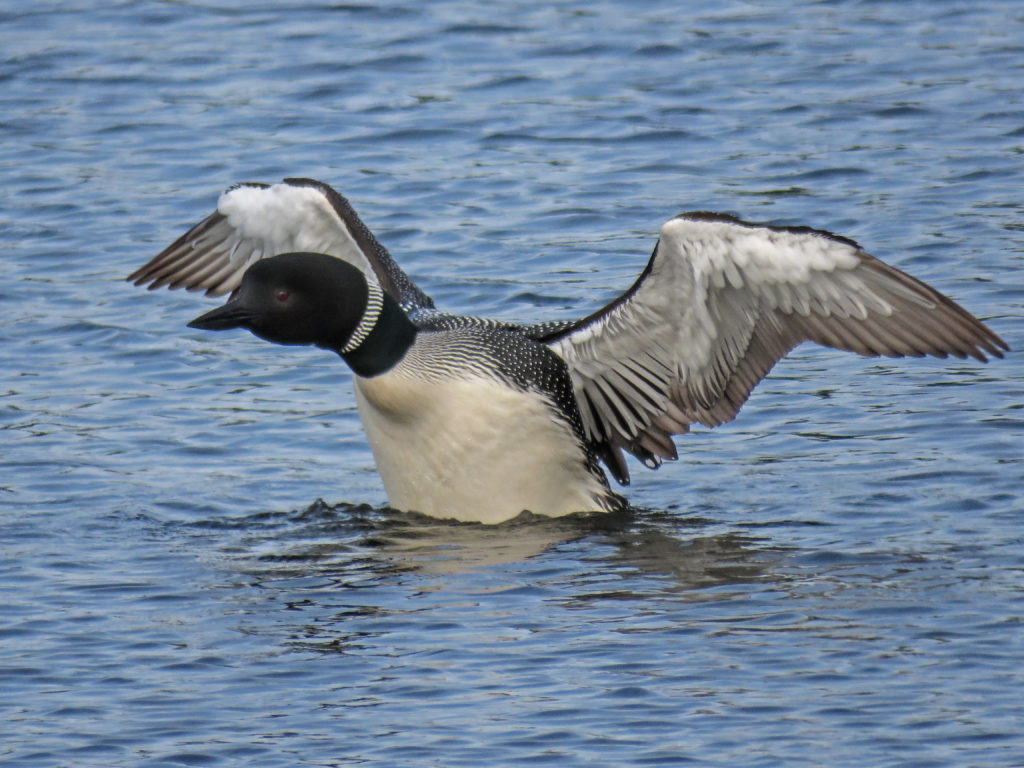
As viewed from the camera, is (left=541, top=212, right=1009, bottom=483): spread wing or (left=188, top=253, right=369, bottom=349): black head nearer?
(left=541, top=212, right=1009, bottom=483): spread wing

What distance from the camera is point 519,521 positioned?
8227 millimetres

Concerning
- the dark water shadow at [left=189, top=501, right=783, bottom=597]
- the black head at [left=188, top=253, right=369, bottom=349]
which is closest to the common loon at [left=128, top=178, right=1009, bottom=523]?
the black head at [left=188, top=253, right=369, bottom=349]

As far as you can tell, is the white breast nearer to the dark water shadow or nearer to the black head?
the dark water shadow

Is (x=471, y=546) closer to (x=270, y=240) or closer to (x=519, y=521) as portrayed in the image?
(x=519, y=521)

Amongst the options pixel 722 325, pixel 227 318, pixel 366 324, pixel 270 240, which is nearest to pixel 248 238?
pixel 270 240

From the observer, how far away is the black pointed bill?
24.8 ft

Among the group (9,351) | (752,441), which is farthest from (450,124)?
(752,441)

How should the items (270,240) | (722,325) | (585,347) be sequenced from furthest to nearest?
(270,240), (585,347), (722,325)

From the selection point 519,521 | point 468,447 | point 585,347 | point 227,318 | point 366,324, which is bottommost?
point 519,521

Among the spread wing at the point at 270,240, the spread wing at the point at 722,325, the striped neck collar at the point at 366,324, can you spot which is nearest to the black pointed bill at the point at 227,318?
the striped neck collar at the point at 366,324

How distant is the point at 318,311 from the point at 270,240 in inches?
59.5

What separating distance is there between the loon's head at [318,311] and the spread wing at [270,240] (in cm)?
65

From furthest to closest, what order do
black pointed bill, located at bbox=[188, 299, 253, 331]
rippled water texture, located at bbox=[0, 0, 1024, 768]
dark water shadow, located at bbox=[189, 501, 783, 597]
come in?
black pointed bill, located at bbox=[188, 299, 253, 331] < dark water shadow, located at bbox=[189, 501, 783, 597] < rippled water texture, located at bbox=[0, 0, 1024, 768]

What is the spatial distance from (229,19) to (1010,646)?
11513mm
